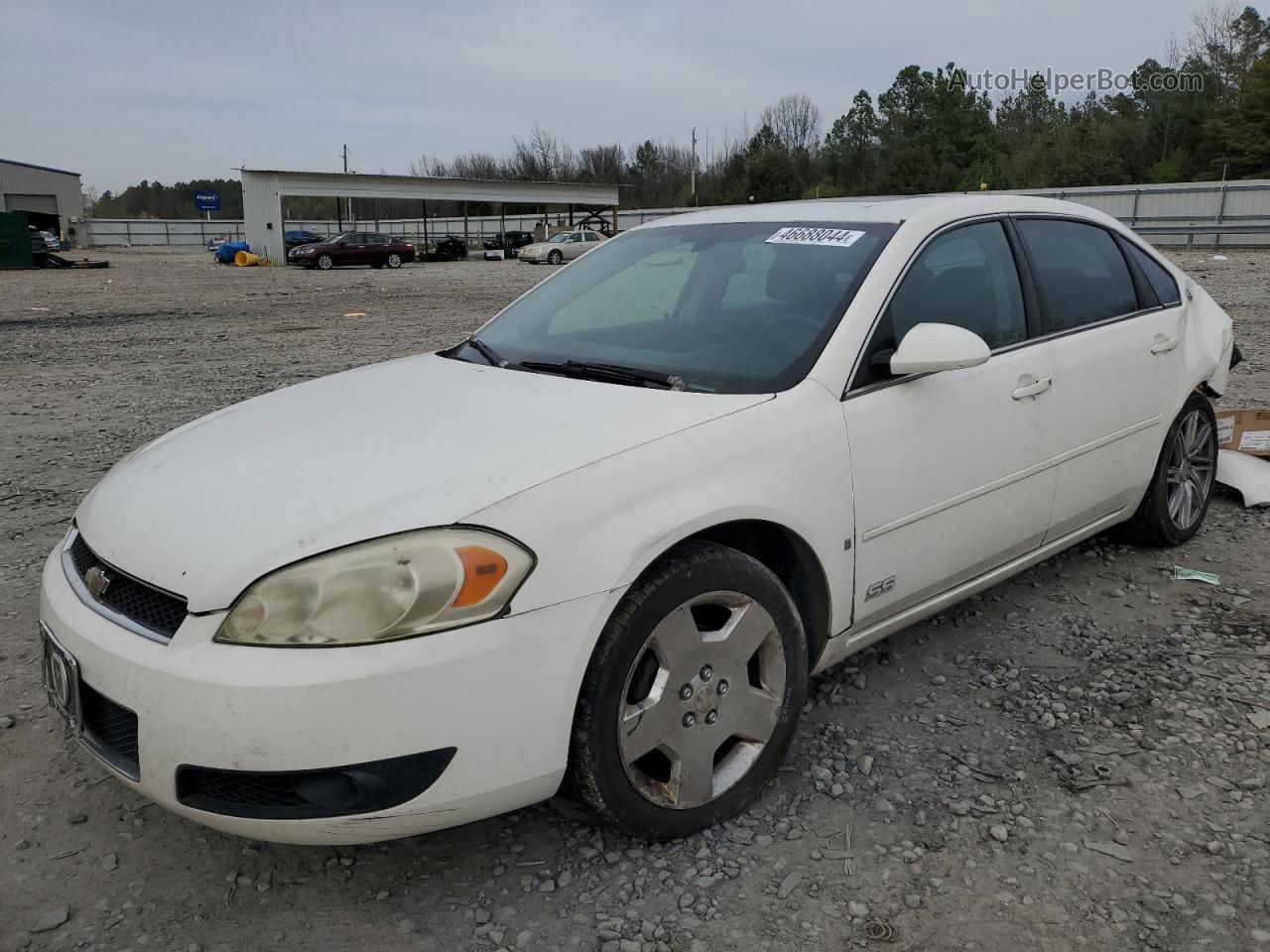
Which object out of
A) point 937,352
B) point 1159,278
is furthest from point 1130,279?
point 937,352

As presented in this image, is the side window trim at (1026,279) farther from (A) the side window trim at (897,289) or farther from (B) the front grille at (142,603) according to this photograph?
(B) the front grille at (142,603)

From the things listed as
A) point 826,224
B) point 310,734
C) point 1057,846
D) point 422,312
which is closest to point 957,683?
point 1057,846

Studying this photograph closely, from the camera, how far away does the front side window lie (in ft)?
9.46

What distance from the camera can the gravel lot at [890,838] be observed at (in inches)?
85.8

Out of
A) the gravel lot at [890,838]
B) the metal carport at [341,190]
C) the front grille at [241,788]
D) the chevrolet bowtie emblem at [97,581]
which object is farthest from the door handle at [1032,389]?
the metal carport at [341,190]

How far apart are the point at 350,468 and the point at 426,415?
1.26 ft

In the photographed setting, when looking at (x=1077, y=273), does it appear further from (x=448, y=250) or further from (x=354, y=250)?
(x=448, y=250)

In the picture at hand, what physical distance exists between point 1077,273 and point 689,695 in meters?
2.35

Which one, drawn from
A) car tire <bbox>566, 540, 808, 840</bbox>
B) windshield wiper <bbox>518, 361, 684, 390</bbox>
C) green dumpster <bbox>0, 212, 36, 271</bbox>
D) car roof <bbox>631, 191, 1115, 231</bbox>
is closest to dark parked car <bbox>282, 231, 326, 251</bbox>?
green dumpster <bbox>0, 212, 36, 271</bbox>

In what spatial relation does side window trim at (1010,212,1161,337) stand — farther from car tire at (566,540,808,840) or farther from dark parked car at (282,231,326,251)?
dark parked car at (282,231,326,251)

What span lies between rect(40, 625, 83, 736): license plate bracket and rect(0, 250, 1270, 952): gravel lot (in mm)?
405

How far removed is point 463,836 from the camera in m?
2.50

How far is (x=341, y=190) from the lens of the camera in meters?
42.0

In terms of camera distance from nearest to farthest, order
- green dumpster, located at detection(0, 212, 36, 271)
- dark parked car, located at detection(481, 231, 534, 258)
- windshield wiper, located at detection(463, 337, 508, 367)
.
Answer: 1. windshield wiper, located at detection(463, 337, 508, 367)
2. green dumpster, located at detection(0, 212, 36, 271)
3. dark parked car, located at detection(481, 231, 534, 258)
